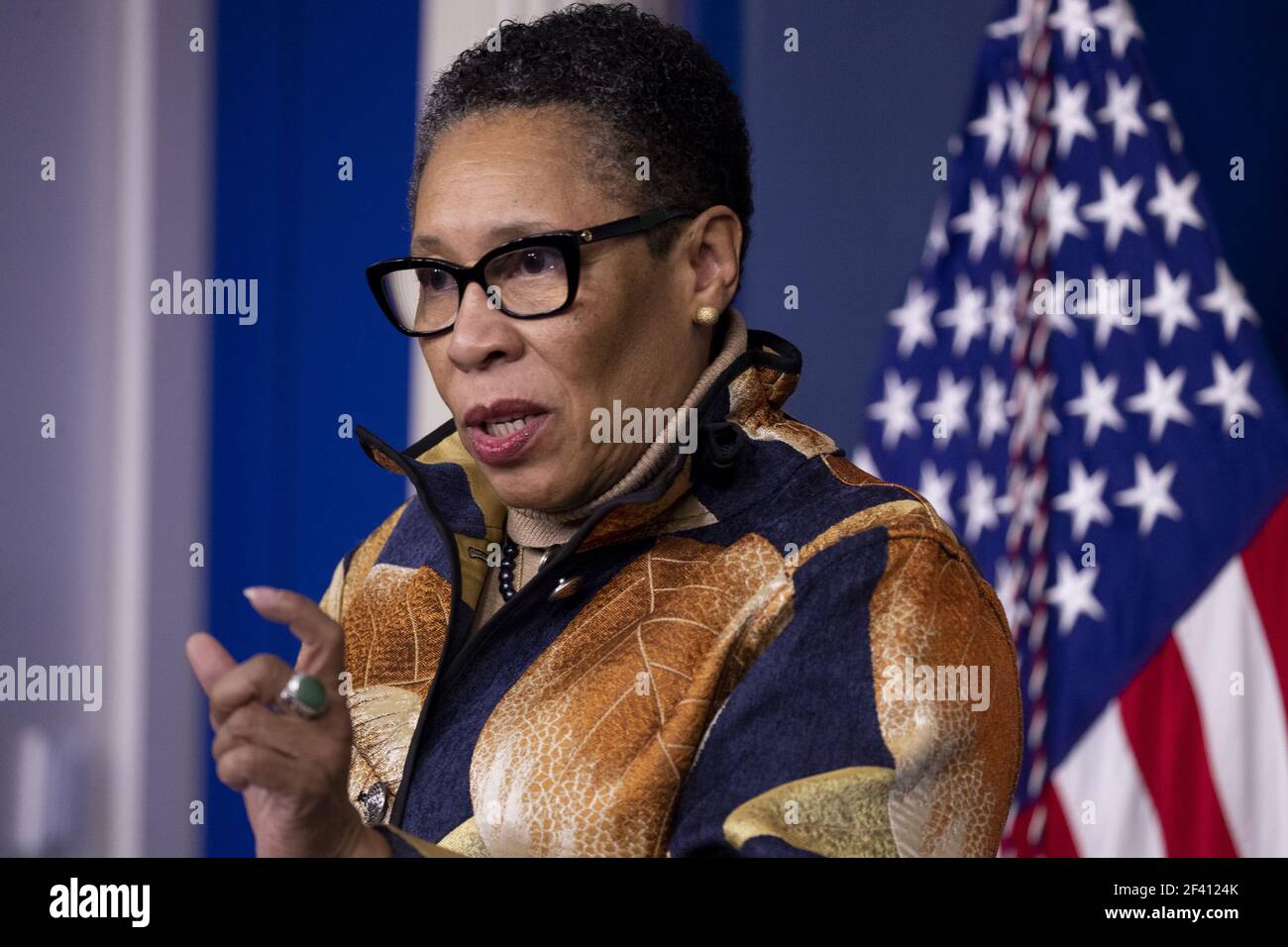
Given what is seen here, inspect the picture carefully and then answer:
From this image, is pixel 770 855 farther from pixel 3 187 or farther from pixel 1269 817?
pixel 3 187

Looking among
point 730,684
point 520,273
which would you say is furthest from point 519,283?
point 730,684

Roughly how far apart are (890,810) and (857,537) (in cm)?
19

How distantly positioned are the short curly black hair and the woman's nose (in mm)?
126

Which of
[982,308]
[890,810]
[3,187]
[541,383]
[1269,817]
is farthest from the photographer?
[3,187]

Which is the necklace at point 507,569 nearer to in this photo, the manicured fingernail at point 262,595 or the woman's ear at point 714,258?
the woman's ear at point 714,258

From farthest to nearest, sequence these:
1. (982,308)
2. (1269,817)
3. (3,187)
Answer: (3,187), (982,308), (1269,817)

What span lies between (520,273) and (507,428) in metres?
0.12

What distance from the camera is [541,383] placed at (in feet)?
3.53

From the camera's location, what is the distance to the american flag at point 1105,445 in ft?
6.05

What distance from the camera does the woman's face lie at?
3.45ft

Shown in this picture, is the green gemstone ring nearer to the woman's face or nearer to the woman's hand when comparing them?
the woman's hand

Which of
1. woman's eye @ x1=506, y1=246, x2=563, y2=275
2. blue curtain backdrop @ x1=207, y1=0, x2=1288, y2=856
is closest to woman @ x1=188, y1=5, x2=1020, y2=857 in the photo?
woman's eye @ x1=506, y1=246, x2=563, y2=275

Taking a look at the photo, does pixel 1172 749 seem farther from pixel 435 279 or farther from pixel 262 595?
pixel 262 595
